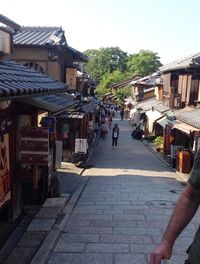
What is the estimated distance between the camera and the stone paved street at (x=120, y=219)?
7.80 meters

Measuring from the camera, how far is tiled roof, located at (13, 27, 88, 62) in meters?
21.8

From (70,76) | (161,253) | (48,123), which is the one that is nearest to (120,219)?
(48,123)

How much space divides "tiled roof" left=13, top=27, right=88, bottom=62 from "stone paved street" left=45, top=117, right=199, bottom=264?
6.62 meters

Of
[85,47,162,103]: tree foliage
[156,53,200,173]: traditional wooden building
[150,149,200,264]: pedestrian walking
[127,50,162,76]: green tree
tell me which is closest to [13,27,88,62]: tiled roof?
[156,53,200,173]: traditional wooden building

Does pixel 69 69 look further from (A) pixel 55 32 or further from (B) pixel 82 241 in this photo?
(B) pixel 82 241

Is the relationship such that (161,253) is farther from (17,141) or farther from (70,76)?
(70,76)

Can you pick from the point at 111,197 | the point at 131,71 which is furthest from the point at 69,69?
the point at 131,71

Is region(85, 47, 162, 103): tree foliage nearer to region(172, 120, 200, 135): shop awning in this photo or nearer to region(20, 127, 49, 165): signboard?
region(172, 120, 200, 135): shop awning

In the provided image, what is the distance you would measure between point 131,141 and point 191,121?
19.4 meters

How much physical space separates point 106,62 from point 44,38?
297 feet

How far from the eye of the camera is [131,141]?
128ft

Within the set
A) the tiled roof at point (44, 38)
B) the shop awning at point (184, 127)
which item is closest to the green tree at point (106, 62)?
the tiled roof at point (44, 38)

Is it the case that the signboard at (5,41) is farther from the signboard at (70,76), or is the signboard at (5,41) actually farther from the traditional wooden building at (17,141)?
the signboard at (70,76)

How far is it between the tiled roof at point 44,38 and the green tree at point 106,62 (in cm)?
8309
